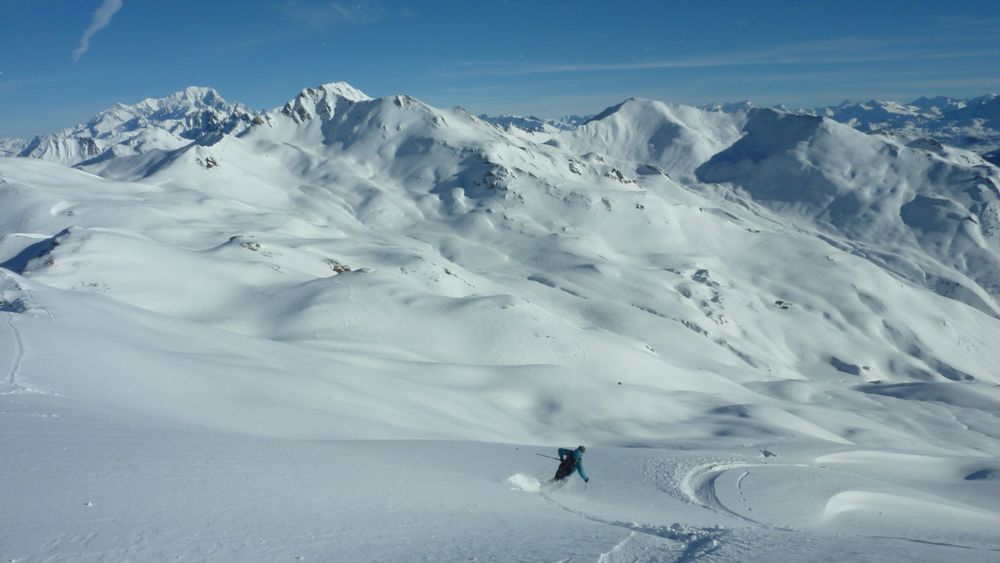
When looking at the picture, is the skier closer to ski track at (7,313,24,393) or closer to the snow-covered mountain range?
the snow-covered mountain range

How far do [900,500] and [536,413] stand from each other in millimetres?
20518

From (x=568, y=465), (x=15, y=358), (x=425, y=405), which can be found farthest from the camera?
(x=425, y=405)

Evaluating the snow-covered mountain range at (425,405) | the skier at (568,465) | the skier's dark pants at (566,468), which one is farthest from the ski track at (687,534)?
the skier's dark pants at (566,468)

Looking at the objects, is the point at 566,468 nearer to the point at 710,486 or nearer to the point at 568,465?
the point at 568,465

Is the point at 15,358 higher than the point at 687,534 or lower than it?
higher

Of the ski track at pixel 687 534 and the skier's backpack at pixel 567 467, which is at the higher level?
the skier's backpack at pixel 567 467

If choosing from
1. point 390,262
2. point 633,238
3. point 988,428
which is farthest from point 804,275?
point 390,262

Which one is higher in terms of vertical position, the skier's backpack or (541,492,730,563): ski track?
the skier's backpack

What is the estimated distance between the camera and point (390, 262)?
90125mm

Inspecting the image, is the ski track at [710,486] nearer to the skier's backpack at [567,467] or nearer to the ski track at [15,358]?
the skier's backpack at [567,467]

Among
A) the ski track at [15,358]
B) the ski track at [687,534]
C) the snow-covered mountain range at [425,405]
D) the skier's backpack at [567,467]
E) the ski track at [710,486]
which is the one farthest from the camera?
the skier's backpack at [567,467]

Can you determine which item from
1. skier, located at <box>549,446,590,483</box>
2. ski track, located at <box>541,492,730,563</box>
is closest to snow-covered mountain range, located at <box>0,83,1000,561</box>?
ski track, located at <box>541,492,730,563</box>

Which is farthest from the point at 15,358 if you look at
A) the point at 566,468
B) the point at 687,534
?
the point at 687,534

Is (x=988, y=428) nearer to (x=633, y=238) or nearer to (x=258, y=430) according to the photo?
(x=258, y=430)
